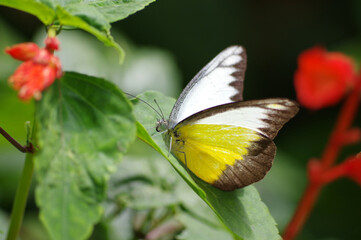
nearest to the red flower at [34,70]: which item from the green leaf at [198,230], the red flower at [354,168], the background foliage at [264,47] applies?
the green leaf at [198,230]

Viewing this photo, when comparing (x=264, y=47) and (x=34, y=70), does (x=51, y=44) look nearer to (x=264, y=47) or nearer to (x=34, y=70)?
(x=34, y=70)

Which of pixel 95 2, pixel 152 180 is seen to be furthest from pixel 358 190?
pixel 95 2

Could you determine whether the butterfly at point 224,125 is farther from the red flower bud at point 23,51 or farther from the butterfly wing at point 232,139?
the red flower bud at point 23,51

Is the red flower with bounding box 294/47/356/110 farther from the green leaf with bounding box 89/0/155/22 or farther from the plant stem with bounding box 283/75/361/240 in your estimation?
the green leaf with bounding box 89/0/155/22

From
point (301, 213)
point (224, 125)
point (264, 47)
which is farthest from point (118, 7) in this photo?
point (264, 47)

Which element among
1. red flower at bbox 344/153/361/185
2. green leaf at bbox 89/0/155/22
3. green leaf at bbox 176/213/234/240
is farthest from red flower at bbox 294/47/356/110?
green leaf at bbox 89/0/155/22
